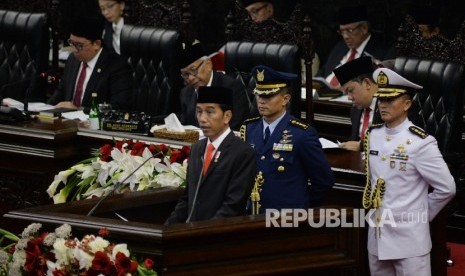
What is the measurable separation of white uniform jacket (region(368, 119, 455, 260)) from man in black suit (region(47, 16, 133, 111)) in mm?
3020

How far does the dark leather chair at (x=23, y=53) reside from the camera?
357 inches

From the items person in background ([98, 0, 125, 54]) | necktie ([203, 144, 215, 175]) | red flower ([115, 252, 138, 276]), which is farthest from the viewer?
person in background ([98, 0, 125, 54])

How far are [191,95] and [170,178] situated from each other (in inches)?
62.4

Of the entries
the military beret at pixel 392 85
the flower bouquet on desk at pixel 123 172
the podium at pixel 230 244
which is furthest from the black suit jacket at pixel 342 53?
the podium at pixel 230 244

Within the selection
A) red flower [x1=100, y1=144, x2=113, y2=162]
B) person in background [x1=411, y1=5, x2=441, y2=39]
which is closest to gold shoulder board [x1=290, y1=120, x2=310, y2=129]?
red flower [x1=100, y1=144, x2=113, y2=162]

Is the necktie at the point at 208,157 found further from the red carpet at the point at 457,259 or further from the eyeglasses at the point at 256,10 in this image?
the eyeglasses at the point at 256,10

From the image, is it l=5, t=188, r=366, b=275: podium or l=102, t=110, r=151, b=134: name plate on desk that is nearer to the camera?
l=5, t=188, r=366, b=275: podium

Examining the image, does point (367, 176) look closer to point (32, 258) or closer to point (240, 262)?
point (240, 262)

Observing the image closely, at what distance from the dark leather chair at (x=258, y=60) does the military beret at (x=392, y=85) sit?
1.79 m

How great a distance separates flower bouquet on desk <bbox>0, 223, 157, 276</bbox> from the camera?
4.46m

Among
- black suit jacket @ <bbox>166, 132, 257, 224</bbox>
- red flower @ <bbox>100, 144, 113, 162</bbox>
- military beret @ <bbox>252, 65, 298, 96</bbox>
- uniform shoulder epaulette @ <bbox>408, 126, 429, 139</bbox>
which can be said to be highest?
military beret @ <bbox>252, 65, 298, 96</bbox>

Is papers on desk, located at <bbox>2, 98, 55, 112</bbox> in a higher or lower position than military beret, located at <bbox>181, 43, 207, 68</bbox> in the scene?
lower

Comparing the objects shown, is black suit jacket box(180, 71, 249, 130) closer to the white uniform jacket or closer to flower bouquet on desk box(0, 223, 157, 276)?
the white uniform jacket

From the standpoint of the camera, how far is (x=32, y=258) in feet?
15.3
